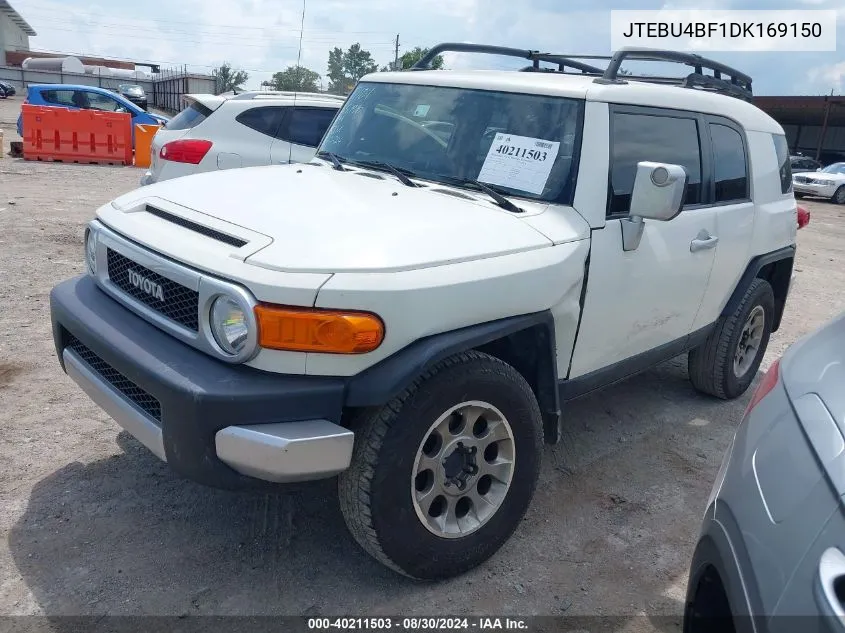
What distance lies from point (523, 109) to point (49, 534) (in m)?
2.79

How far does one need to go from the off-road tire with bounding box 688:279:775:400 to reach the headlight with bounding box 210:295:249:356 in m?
3.30

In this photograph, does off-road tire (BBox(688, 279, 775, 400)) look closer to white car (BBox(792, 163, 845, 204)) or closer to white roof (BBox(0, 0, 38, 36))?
white car (BBox(792, 163, 845, 204))

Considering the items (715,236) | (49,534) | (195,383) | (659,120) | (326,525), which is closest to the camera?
(195,383)

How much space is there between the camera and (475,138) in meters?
3.58

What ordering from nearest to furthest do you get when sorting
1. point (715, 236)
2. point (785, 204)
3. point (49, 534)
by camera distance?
point (49, 534), point (715, 236), point (785, 204)

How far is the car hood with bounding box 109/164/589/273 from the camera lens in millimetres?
2555

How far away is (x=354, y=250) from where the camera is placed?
2.57 m

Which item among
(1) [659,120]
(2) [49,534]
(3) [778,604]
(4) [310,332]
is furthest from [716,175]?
(2) [49,534]

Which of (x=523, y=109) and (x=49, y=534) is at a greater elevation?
(x=523, y=109)

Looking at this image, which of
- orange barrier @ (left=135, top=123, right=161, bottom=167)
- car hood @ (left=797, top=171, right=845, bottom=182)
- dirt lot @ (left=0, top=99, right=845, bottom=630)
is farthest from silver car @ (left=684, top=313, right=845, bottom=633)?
car hood @ (left=797, top=171, right=845, bottom=182)

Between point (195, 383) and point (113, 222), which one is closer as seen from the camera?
point (195, 383)

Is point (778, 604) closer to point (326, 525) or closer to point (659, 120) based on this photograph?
point (326, 525)

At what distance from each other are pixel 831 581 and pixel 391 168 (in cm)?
280

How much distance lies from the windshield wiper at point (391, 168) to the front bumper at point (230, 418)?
4.57 feet
